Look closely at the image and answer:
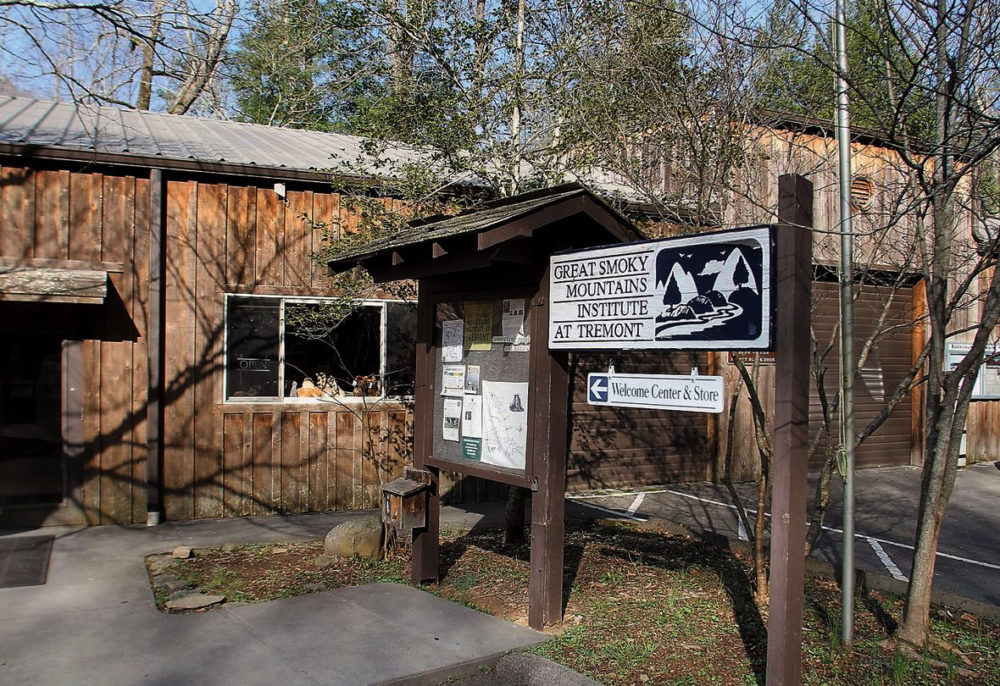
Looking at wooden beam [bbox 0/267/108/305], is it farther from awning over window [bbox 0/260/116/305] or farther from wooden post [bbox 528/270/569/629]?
wooden post [bbox 528/270/569/629]

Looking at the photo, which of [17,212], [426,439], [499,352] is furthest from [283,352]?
[499,352]

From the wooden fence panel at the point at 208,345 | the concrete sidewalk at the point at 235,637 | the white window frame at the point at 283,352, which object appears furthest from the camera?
the white window frame at the point at 283,352

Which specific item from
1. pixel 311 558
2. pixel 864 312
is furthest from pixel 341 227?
pixel 864 312

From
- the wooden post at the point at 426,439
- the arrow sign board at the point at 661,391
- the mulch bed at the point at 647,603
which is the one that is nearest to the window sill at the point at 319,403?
the mulch bed at the point at 647,603

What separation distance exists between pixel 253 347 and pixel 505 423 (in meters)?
4.60

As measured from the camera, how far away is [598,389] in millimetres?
5258

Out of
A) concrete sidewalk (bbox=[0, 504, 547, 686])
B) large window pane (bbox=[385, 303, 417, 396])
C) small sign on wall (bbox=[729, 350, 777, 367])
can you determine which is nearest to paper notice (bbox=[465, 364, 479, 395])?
concrete sidewalk (bbox=[0, 504, 547, 686])

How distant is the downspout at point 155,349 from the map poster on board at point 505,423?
444 centimetres

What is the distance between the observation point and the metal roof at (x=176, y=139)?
897 centimetres

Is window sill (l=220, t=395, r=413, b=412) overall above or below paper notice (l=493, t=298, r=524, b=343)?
below

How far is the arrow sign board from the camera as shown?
14.9ft

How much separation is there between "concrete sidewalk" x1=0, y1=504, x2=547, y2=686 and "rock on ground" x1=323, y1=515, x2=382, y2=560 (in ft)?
2.49

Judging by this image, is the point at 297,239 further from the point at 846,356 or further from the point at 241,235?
the point at 846,356

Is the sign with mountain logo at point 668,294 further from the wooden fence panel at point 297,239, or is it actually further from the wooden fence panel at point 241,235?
the wooden fence panel at point 241,235
